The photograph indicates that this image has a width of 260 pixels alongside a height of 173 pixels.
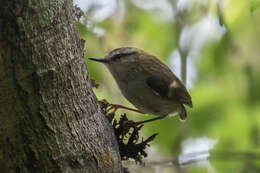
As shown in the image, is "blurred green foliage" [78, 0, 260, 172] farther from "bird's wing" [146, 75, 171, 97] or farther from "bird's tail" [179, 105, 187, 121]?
"bird's wing" [146, 75, 171, 97]

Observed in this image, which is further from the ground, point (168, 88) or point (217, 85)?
point (217, 85)

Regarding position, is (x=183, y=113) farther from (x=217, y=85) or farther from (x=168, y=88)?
(x=217, y=85)

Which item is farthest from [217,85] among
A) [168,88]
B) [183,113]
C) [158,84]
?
[158,84]

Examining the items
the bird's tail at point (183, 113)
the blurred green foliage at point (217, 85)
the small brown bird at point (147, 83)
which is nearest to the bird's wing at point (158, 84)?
the small brown bird at point (147, 83)

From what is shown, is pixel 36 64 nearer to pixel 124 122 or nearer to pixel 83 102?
pixel 83 102

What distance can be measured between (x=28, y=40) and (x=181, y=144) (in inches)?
188

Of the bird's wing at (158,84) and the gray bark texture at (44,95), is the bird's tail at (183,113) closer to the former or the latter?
the bird's wing at (158,84)

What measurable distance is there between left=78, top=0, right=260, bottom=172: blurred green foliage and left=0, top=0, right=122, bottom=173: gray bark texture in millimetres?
2731

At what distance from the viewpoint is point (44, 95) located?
228 cm

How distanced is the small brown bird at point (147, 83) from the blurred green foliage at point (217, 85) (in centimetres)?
62

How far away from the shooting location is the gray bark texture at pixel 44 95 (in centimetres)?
213

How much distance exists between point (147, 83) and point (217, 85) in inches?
119

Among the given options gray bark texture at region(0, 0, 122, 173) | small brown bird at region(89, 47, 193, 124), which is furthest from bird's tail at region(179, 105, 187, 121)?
gray bark texture at region(0, 0, 122, 173)

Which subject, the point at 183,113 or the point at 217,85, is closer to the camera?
the point at 183,113
